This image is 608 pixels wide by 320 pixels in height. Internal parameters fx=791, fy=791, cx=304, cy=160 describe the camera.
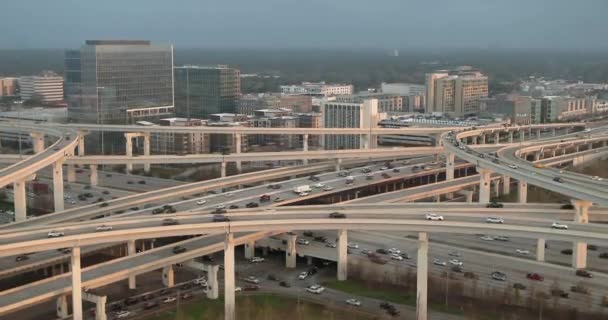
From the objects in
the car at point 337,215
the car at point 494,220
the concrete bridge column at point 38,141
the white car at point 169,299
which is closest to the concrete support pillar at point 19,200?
the white car at point 169,299

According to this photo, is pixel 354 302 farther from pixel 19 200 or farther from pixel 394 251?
pixel 19 200

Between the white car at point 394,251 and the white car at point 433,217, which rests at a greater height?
the white car at point 433,217

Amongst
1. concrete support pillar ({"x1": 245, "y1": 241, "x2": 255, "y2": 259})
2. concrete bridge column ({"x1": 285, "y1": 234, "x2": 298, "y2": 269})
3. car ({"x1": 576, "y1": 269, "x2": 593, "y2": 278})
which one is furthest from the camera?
concrete support pillar ({"x1": 245, "y1": 241, "x2": 255, "y2": 259})

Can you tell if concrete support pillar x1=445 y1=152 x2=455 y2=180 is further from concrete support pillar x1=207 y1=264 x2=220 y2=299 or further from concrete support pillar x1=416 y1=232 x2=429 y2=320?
concrete support pillar x1=207 y1=264 x2=220 y2=299

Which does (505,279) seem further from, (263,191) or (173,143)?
(173,143)

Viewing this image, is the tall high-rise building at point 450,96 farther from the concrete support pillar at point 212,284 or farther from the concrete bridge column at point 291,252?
the concrete support pillar at point 212,284

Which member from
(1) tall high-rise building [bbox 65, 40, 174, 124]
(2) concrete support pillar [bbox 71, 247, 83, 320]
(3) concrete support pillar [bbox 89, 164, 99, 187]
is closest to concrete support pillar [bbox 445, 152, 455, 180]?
(3) concrete support pillar [bbox 89, 164, 99, 187]

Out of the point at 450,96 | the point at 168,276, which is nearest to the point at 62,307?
the point at 168,276

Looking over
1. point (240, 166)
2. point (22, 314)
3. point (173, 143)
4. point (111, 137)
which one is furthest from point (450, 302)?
point (111, 137)

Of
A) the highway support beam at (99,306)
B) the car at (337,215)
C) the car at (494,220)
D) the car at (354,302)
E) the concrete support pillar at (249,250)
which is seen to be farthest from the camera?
the concrete support pillar at (249,250)
